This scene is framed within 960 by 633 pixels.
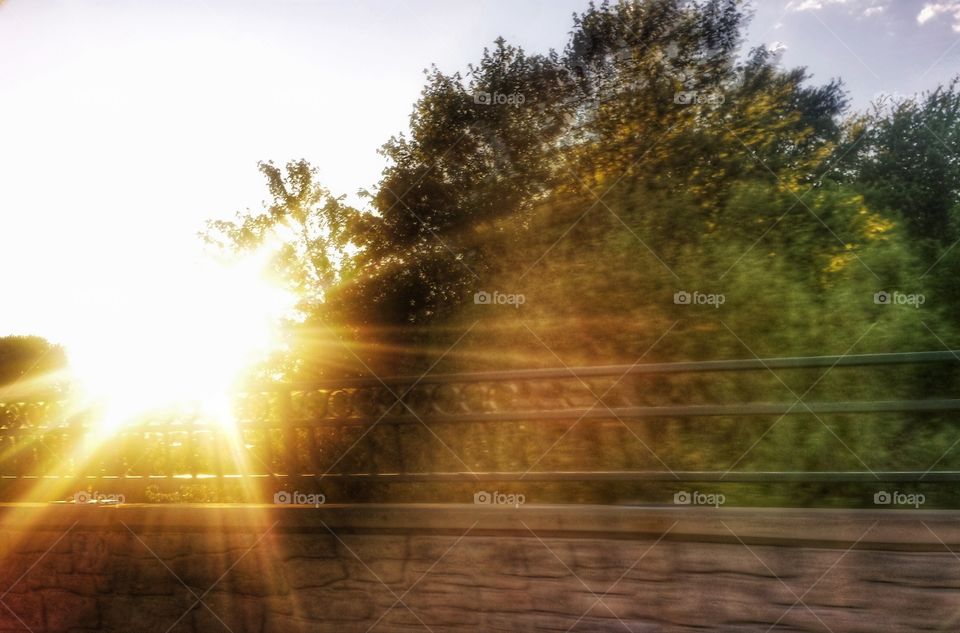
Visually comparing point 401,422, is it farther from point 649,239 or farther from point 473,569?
point 649,239

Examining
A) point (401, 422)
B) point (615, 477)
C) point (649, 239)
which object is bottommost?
point (615, 477)

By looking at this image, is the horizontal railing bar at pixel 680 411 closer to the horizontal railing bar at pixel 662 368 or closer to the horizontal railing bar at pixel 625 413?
the horizontal railing bar at pixel 625 413

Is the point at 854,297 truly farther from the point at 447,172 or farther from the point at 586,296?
the point at 447,172

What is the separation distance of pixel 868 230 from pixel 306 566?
616cm

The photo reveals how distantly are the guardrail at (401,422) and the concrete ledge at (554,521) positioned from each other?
34cm

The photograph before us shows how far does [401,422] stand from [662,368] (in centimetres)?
189

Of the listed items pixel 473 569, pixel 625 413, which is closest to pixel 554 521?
pixel 473 569

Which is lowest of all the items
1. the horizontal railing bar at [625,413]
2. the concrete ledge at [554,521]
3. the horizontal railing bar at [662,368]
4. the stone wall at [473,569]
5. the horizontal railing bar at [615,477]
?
the stone wall at [473,569]

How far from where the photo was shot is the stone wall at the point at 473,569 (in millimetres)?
4270

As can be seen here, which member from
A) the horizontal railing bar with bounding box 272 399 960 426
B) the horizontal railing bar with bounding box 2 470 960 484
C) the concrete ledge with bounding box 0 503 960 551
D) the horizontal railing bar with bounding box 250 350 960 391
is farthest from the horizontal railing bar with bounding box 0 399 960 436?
the concrete ledge with bounding box 0 503 960 551

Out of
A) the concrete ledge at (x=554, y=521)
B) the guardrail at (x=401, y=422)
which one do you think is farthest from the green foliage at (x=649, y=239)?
the concrete ledge at (x=554, y=521)

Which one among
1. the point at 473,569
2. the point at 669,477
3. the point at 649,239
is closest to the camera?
the point at 669,477

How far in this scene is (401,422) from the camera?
6.02 meters

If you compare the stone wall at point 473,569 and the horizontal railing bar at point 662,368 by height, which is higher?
the horizontal railing bar at point 662,368
